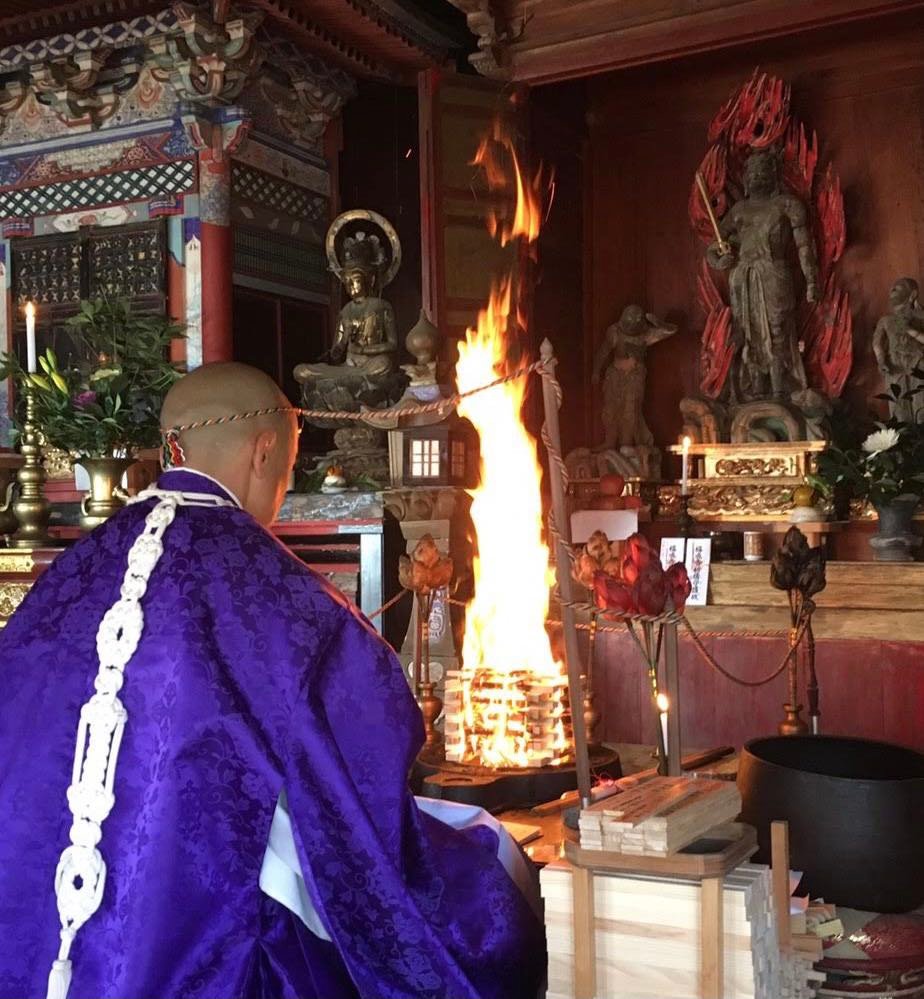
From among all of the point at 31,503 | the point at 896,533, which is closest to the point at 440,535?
the point at 31,503

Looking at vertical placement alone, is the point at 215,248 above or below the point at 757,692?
above

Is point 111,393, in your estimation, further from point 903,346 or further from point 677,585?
point 903,346

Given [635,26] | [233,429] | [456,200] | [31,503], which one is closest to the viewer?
[233,429]

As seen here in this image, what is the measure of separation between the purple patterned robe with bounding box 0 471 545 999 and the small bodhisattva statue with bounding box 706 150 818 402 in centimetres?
522

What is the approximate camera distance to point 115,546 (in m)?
1.88

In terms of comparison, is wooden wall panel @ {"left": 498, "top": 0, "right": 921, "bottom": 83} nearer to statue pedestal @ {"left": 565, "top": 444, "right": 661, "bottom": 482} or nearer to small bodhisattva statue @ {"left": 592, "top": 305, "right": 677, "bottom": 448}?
small bodhisattva statue @ {"left": 592, "top": 305, "right": 677, "bottom": 448}

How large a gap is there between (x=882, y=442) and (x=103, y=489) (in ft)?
11.0

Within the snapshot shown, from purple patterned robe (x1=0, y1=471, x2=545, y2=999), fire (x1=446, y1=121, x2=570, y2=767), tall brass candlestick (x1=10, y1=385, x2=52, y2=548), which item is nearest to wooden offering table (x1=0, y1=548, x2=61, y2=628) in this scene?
tall brass candlestick (x1=10, y1=385, x2=52, y2=548)

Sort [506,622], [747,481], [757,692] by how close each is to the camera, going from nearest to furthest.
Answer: [506,622] < [757,692] < [747,481]

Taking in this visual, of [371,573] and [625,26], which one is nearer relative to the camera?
[371,573]

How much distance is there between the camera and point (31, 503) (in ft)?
15.0

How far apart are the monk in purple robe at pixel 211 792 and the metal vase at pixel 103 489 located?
8.54 feet

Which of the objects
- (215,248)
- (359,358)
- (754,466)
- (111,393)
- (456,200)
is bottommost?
(754,466)

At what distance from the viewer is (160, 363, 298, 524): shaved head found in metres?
1.99
